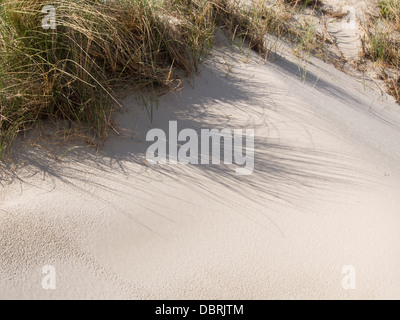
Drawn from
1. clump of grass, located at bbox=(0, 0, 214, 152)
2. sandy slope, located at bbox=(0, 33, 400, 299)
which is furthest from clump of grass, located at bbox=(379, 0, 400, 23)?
clump of grass, located at bbox=(0, 0, 214, 152)

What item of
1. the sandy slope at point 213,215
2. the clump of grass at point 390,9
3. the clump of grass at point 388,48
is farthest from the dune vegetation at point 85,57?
the clump of grass at point 390,9

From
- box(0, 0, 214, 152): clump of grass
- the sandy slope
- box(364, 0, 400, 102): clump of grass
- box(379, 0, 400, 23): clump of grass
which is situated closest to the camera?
the sandy slope

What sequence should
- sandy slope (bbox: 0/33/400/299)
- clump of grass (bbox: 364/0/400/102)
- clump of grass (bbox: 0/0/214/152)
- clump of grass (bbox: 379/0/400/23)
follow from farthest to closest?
1. clump of grass (bbox: 379/0/400/23)
2. clump of grass (bbox: 364/0/400/102)
3. clump of grass (bbox: 0/0/214/152)
4. sandy slope (bbox: 0/33/400/299)

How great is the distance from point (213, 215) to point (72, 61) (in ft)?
3.38

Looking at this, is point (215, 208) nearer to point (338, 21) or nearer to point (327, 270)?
point (327, 270)

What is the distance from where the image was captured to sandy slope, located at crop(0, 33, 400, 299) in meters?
1.93

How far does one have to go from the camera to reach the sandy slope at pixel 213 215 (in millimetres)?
1926

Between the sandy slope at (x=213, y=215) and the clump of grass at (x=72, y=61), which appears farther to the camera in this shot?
the clump of grass at (x=72, y=61)

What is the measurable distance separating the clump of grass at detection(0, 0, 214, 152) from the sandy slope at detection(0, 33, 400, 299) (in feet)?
0.52

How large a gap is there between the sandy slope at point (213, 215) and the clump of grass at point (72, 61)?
16cm

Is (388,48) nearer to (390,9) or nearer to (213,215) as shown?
(390,9)

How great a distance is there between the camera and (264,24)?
3.61 m

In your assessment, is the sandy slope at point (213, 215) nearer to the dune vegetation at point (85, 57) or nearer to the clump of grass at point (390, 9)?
the dune vegetation at point (85, 57)

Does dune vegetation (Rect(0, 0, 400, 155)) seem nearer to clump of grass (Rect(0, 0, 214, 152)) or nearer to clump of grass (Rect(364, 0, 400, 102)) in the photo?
clump of grass (Rect(0, 0, 214, 152))
